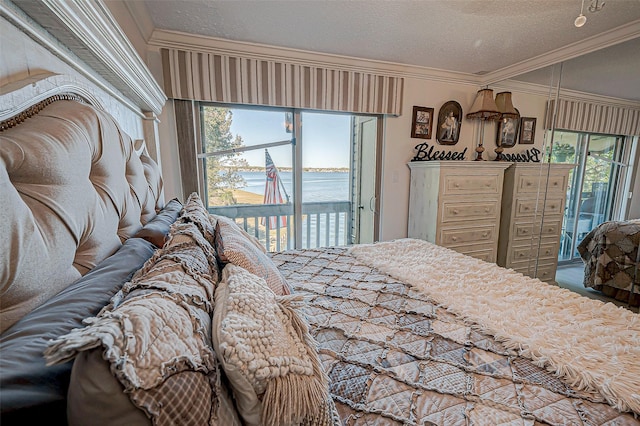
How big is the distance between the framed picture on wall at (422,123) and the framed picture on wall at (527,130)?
92 centimetres

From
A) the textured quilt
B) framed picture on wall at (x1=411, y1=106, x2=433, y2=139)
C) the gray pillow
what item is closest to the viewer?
the gray pillow

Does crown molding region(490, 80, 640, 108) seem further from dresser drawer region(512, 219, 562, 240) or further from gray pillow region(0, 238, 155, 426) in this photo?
gray pillow region(0, 238, 155, 426)

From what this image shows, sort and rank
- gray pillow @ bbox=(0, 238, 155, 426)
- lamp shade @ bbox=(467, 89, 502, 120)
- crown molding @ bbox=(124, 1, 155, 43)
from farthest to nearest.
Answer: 1. lamp shade @ bbox=(467, 89, 502, 120)
2. crown molding @ bbox=(124, 1, 155, 43)
3. gray pillow @ bbox=(0, 238, 155, 426)

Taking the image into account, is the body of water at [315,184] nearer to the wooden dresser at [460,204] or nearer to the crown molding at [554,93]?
the wooden dresser at [460,204]

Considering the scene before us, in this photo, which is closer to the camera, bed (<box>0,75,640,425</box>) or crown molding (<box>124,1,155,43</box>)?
bed (<box>0,75,640,425</box>)

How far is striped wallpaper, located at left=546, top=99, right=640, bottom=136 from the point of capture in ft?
6.91

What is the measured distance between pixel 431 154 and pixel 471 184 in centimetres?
60

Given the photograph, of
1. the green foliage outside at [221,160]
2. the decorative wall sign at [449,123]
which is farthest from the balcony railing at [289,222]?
the decorative wall sign at [449,123]

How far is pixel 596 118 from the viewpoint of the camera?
7.71 feet

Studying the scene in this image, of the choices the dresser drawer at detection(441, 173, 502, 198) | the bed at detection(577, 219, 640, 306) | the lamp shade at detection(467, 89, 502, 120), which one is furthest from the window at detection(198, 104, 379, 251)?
the bed at detection(577, 219, 640, 306)

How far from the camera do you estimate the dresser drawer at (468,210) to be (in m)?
2.83

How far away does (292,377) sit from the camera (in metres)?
0.51

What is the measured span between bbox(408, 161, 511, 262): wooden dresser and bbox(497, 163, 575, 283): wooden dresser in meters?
0.11

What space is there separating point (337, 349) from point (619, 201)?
2.87m
